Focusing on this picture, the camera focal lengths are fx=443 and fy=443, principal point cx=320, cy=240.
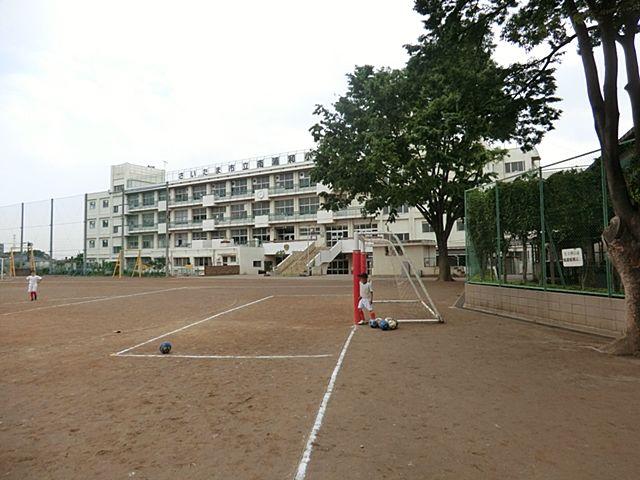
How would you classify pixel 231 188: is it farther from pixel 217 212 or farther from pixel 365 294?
pixel 365 294

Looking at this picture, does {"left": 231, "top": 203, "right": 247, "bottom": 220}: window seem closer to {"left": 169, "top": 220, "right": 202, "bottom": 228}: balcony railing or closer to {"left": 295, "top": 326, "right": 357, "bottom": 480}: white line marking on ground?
{"left": 169, "top": 220, "right": 202, "bottom": 228}: balcony railing

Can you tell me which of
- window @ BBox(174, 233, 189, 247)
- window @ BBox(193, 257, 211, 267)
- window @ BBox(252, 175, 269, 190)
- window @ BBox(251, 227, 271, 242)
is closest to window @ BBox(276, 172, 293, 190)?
window @ BBox(252, 175, 269, 190)

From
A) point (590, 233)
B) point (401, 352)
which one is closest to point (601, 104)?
point (590, 233)

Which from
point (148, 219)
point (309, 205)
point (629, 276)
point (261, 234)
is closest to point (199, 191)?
point (148, 219)

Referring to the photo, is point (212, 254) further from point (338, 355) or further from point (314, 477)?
point (314, 477)

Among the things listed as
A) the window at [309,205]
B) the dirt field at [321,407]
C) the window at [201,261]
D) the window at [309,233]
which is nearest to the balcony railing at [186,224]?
the window at [201,261]

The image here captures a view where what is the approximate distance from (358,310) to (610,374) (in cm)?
573

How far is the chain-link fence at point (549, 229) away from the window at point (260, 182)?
48968 millimetres

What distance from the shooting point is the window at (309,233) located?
186 ft

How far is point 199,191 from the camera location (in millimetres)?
66938

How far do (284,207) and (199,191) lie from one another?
607 inches

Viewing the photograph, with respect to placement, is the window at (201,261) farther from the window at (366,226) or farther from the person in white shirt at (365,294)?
the person in white shirt at (365,294)

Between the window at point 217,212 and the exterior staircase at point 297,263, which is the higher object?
the window at point 217,212

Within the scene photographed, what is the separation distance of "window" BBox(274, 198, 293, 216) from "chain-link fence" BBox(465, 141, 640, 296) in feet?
151
